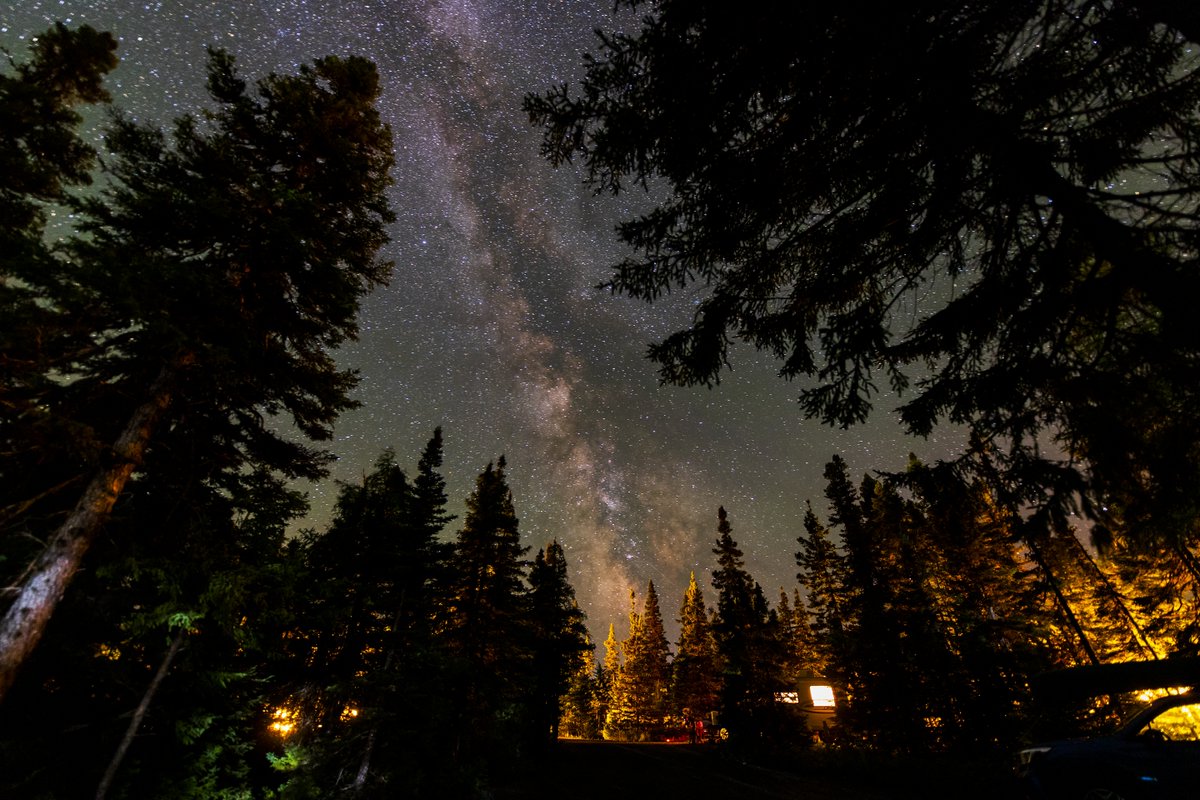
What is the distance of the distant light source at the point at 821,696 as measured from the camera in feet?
127

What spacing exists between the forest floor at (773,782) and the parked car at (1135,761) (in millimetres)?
9651

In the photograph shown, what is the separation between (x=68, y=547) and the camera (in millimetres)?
6473

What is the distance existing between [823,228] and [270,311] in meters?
10.1

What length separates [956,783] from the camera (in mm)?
13562

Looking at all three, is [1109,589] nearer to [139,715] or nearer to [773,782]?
[773,782]

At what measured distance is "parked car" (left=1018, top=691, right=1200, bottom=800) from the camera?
5418 millimetres

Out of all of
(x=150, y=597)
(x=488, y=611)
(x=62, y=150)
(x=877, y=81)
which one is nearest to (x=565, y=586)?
(x=488, y=611)

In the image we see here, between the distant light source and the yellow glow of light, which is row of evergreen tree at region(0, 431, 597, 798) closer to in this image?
the yellow glow of light

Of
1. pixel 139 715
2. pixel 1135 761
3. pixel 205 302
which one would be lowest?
pixel 1135 761

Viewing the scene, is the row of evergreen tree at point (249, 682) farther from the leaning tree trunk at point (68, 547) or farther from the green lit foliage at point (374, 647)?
the leaning tree trunk at point (68, 547)

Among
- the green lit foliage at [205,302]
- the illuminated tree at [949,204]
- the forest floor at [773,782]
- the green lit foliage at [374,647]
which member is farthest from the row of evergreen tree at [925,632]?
the green lit foliage at [205,302]

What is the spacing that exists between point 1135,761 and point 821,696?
4147cm

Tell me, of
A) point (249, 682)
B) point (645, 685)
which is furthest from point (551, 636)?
point (645, 685)

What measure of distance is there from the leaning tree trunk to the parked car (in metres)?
13.9
